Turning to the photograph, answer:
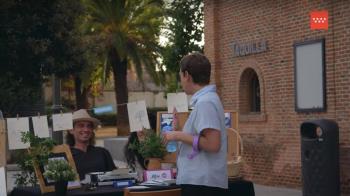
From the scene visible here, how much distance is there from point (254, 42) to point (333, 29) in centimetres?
257

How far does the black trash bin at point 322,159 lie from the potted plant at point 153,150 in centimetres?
522

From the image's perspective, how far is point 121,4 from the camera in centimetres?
3116

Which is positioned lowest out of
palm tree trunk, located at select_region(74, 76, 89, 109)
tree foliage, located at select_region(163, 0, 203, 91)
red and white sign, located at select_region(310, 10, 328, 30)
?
palm tree trunk, located at select_region(74, 76, 89, 109)

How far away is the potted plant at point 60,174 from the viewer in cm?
561

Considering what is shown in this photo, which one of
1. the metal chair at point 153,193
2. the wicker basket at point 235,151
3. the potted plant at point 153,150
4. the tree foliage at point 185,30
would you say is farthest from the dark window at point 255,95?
the metal chair at point 153,193

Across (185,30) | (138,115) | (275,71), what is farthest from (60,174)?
(185,30)

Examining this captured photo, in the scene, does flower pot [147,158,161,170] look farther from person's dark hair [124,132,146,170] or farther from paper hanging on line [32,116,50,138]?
paper hanging on line [32,116,50,138]

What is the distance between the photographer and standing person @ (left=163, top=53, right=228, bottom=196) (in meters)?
4.66

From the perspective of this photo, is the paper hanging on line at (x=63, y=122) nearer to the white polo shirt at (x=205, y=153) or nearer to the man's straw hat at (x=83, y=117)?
the man's straw hat at (x=83, y=117)

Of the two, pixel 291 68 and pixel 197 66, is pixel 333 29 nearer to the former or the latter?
pixel 291 68

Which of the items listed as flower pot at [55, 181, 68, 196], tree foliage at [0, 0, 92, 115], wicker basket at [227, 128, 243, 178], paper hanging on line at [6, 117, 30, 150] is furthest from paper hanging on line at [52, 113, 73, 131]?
tree foliage at [0, 0, 92, 115]

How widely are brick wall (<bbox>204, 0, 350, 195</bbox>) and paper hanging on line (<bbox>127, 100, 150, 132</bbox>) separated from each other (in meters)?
5.90

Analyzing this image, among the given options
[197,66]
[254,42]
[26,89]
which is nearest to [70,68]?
[26,89]

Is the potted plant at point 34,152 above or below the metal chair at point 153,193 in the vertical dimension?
above
